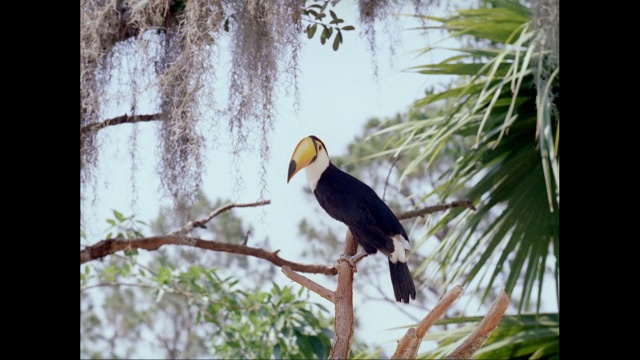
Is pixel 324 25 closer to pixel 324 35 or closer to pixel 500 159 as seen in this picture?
pixel 324 35

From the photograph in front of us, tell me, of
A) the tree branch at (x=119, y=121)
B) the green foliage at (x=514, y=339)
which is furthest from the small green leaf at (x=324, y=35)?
the green foliage at (x=514, y=339)

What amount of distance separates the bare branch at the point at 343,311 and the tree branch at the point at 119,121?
19.5 inches

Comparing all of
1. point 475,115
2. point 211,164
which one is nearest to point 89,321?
point 475,115

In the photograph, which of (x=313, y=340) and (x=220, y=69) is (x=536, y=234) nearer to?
(x=313, y=340)

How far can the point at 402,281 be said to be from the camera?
65.9 inches

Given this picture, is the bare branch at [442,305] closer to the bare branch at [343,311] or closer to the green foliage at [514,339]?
the bare branch at [343,311]

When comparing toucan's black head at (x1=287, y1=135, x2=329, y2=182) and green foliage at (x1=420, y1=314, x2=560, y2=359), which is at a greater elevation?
toucan's black head at (x1=287, y1=135, x2=329, y2=182)

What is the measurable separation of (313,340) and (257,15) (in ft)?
4.57

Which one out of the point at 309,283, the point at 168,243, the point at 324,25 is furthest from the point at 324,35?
the point at 168,243

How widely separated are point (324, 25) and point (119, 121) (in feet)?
1.54

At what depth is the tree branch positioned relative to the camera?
72.0 inches

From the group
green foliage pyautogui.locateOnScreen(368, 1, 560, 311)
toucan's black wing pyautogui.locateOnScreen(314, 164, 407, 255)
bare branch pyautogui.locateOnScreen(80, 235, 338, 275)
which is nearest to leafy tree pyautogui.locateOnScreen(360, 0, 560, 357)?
green foliage pyautogui.locateOnScreen(368, 1, 560, 311)

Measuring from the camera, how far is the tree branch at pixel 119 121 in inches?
72.0

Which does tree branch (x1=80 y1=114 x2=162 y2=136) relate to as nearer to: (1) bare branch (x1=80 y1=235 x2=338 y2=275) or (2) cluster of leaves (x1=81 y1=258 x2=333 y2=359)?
(1) bare branch (x1=80 y1=235 x2=338 y2=275)
